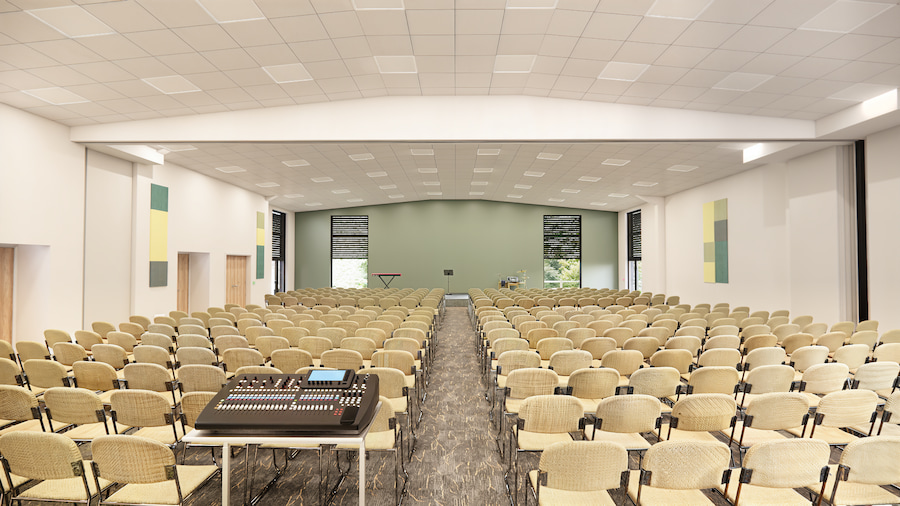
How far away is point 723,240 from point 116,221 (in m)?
15.5

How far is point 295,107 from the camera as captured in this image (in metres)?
9.57

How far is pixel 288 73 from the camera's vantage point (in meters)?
7.85

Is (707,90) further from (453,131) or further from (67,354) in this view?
(67,354)

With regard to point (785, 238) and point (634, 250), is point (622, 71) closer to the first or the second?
point (785, 238)

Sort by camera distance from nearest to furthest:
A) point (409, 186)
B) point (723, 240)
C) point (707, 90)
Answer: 1. point (707, 90)
2. point (723, 240)
3. point (409, 186)

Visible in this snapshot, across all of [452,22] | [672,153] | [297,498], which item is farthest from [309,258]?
[297,498]

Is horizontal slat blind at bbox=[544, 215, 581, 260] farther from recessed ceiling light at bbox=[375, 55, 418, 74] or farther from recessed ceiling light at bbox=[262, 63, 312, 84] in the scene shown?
recessed ceiling light at bbox=[262, 63, 312, 84]

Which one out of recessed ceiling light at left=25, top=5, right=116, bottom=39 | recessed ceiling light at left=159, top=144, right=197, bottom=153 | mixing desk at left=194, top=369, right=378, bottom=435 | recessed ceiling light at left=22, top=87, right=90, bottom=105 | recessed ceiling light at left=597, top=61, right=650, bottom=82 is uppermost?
recessed ceiling light at left=597, top=61, right=650, bottom=82

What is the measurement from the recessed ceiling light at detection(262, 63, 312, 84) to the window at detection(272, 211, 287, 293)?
14264 mm

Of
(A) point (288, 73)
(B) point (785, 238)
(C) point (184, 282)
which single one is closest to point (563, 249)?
(B) point (785, 238)

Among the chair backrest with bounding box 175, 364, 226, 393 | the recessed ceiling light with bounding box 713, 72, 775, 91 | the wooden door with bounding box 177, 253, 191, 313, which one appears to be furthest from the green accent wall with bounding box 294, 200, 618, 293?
the chair backrest with bounding box 175, 364, 226, 393

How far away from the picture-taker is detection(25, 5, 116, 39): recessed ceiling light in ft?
17.6

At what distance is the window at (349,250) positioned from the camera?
22.8 meters

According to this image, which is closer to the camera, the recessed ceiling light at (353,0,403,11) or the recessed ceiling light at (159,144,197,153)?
the recessed ceiling light at (353,0,403,11)
